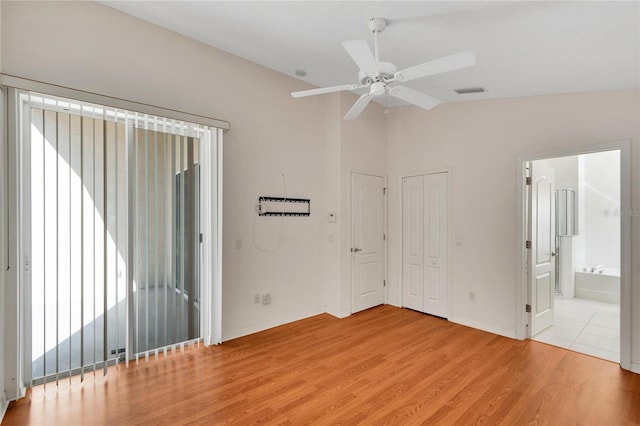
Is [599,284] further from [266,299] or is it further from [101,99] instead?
[101,99]

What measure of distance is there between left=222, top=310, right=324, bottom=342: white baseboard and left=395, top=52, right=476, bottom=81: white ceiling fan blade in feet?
10.3

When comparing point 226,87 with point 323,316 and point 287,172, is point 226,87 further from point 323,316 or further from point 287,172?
point 323,316

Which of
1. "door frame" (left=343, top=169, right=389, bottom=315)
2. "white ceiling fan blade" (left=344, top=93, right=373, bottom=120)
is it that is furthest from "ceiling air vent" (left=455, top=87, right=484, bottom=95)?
"white ceiling fan blade" (left=344, top=93, right=373, bottom=120)

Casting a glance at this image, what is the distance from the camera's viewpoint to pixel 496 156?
150 inches

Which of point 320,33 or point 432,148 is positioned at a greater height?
point 320,33

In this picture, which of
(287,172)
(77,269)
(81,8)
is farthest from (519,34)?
(77,269)

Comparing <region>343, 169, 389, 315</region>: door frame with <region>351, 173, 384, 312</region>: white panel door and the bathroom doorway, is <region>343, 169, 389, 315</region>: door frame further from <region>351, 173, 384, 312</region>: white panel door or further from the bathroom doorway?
the bathroom doorway

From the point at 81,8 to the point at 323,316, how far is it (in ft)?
13.8

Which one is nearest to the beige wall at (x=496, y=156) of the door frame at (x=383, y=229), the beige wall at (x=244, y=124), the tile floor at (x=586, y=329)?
the tile floor at (x=586, y=329)

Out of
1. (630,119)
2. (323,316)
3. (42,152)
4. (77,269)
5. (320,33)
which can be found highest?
(320,33)

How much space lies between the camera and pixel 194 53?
3.24m

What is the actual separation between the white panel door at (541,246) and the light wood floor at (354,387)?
57 cm

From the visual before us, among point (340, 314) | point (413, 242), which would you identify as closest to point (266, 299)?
point (340, 314)

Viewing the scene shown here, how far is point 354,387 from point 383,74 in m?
2.49
